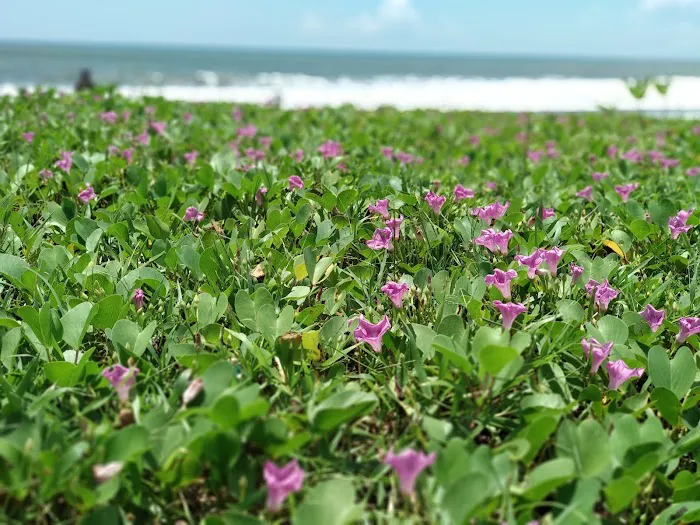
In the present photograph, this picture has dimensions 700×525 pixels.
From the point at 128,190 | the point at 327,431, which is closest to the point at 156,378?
the point at 327,431

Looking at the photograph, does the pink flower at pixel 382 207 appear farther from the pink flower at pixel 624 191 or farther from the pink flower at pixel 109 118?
the pink flower at pixel 109 118

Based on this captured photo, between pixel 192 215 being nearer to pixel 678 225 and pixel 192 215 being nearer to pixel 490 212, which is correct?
pixel 490 212

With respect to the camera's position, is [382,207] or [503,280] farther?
[382,207]

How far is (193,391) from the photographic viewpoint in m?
1.09

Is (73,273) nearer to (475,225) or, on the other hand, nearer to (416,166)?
(475,225)

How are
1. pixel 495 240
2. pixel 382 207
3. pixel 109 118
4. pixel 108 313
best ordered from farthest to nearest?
1. pixel 109 118
2. pixel 382 207
3. pixel 495 240
4. pixel 108 313

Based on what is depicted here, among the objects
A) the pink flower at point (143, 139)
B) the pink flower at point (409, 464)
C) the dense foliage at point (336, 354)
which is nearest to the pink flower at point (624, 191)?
the dense foliage at point (336, 354)

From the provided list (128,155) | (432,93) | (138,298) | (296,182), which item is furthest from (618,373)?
(432,93)

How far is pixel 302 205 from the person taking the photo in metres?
2.05

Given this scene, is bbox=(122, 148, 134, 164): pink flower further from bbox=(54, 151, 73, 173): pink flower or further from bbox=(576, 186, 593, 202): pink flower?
bbox=(576, 186, 593, 202): pink flower

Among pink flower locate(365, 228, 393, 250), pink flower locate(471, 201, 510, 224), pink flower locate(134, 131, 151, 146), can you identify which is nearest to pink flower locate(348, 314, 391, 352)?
pink flower locate(365, 228, 393, 250)

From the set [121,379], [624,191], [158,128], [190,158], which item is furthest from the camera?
[158,128]

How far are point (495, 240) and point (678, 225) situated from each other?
0.64m

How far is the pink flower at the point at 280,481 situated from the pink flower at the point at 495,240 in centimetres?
102
